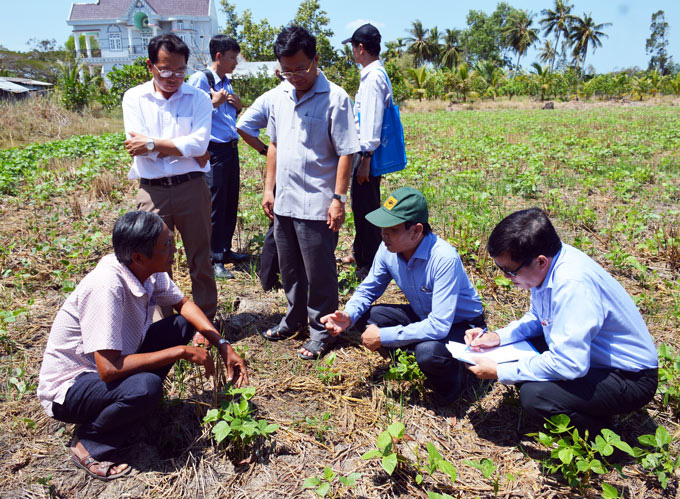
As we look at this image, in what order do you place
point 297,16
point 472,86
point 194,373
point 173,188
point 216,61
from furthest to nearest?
point 297,16, point 472,86, point 216,61, point 173,188, point 194,373

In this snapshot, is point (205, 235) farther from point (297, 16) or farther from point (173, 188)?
point (297, 16)

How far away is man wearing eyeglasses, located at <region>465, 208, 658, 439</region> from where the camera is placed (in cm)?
192

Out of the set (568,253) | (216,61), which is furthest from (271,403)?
(216,61)

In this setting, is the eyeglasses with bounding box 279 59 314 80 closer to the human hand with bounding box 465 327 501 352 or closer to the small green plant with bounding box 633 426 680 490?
the human hand with bounding box 465 327 501 352

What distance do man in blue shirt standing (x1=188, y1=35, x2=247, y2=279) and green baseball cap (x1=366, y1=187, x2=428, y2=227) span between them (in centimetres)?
195

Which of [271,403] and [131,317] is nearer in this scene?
[131,317]

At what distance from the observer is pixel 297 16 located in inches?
1468

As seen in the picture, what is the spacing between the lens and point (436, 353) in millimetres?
2297

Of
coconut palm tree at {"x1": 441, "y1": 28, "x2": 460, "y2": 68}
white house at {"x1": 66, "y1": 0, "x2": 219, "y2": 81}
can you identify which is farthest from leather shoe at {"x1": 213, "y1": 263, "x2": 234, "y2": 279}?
coconut palm tree at {"x1": 441, "y1": 28, "x2": 460, "y2": 68}

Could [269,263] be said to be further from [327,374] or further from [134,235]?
[134,235]

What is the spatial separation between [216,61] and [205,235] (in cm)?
173

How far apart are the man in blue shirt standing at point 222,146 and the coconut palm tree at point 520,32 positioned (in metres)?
51.6

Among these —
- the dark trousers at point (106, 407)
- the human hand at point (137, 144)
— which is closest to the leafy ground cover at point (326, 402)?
the dark trousers at point (106, 407)

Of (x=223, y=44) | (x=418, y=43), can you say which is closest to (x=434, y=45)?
(x=418, y=43)
